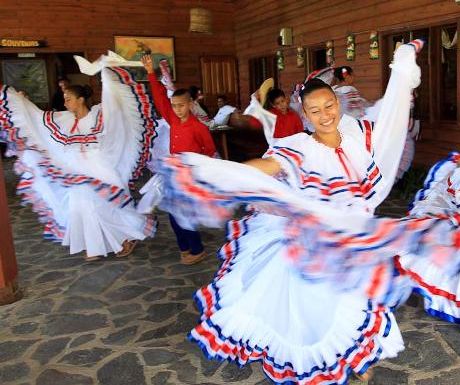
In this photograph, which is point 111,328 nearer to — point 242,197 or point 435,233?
point 242,197

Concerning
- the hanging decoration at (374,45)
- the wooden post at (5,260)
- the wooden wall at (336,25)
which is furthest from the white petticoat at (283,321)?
the hanging decoration at (374,45)

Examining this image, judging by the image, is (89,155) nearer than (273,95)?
Yes

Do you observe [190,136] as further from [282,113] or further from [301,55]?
[301,55]

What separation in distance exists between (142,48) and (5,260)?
883 centimetres

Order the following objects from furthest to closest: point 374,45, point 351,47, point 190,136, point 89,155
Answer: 1. point 351,47
2. point 374,45
3. point 89,155
4. point 190,136

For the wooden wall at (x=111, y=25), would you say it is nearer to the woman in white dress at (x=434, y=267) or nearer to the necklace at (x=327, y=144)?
the woman in white dress at (x=434, y=267)

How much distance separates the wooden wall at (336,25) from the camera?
262 inches

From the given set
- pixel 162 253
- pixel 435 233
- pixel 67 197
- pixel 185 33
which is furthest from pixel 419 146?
pixel 185 33

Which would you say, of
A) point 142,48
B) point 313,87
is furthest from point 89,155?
point 142,48

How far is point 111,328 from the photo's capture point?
3.19m

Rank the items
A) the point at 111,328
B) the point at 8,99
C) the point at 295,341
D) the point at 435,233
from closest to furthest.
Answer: the point at 435,233 < the point at 295,341 < the point at 111,328 < the point at 8,99

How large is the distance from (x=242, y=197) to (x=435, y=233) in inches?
25.7

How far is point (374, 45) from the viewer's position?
24.5 ft

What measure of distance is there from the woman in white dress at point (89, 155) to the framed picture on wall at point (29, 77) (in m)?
7.73
